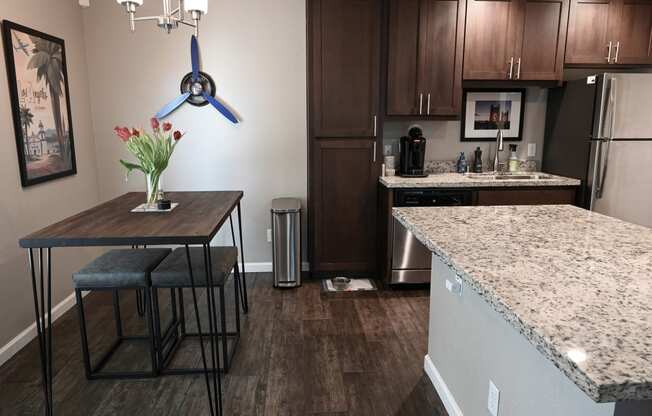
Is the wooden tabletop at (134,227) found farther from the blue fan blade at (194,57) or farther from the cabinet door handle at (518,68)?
the cabinet door handle at (518,68)

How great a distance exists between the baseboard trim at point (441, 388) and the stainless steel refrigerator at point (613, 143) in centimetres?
207

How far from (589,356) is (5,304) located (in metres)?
3.07

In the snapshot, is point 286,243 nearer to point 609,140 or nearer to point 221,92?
point 221,92

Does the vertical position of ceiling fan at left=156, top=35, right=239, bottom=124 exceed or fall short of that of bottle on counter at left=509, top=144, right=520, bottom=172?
it exceeds it

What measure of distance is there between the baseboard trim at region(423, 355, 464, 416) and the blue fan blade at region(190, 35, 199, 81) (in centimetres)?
291

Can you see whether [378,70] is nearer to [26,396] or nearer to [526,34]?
[526,34]

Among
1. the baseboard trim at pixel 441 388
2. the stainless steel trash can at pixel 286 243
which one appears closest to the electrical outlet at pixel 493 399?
the baseboard trim at pixel 441 388

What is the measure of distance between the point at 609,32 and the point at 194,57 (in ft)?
11.4

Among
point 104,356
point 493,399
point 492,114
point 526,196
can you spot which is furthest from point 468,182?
point 104,356

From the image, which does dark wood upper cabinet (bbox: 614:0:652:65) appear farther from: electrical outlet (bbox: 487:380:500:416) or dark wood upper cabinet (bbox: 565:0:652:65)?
electrical outlet (bbox: 487:380:500:416)

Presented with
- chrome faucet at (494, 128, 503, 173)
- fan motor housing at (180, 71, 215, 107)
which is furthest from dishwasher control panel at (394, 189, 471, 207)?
fan motor housing at (180, 71, 215, 107)

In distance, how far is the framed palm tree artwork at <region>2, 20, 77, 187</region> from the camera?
9.07 feet

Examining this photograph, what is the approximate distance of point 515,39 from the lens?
11.8 ft

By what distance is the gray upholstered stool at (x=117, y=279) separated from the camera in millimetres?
2307
